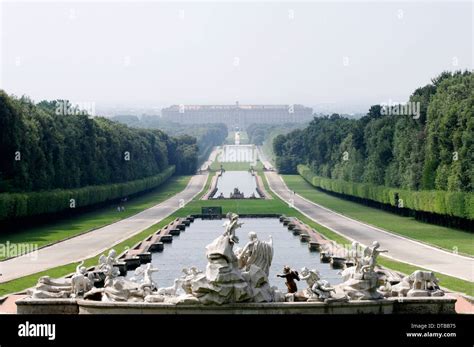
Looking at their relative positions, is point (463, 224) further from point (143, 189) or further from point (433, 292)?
point (143, 189)

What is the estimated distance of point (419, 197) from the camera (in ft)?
235

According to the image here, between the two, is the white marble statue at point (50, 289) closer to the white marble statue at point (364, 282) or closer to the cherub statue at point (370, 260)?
the white marble statue at point (364, 282)

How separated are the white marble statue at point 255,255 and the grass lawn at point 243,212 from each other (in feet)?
26.3

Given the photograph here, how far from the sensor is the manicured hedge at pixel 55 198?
6366cm

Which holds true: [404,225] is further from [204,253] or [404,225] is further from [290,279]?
[290,279]

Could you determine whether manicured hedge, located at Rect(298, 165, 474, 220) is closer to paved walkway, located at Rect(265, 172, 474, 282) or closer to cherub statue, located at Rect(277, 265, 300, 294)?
paved walkway, located at Rect(265, 172, 474, 282)

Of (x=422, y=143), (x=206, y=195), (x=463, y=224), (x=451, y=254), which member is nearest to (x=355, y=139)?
(x=206, y=195)

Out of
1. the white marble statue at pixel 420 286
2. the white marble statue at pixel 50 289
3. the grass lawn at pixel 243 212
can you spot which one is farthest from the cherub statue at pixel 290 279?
the grass lawn at pixel 243 212

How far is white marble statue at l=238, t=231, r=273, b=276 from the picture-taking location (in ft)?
92.9

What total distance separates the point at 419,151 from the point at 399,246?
25491mm

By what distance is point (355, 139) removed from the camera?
105m

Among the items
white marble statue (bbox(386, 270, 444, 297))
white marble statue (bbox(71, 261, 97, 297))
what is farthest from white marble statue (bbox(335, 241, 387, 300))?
white marble statue (bbox(71, 261, 97, 297))

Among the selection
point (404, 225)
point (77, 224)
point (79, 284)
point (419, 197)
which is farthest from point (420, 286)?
point (77, 224)

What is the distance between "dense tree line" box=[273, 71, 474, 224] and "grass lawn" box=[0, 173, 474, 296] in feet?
21.0
